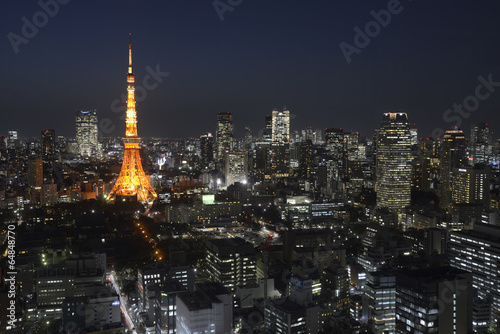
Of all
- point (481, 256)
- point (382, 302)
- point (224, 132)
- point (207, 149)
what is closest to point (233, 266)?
point (382, 302)

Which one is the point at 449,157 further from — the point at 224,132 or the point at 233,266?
the point at 224,132

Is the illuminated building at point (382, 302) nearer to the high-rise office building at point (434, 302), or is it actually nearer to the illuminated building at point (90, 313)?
the high-rise office building at point (434, 302)

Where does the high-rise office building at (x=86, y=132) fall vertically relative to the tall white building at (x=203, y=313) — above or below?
above

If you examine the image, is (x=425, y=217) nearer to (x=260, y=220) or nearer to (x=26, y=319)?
(x=260, y=220)

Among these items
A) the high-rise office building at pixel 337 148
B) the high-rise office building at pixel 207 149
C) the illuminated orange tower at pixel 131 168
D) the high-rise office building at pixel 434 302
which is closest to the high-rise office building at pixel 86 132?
the high-rise office building at pixel 207 149

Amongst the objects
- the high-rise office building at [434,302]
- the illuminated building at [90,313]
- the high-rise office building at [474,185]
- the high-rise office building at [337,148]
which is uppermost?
the high-rise office building at [337,148]

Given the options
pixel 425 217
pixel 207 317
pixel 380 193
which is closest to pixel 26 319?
pixel 207 317

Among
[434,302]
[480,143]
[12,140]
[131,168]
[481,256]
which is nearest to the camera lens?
[434,302]
